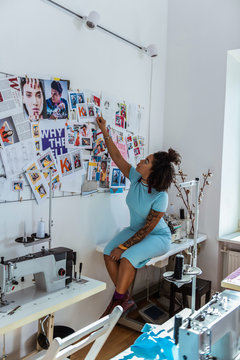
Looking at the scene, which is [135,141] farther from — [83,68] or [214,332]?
[214,332]

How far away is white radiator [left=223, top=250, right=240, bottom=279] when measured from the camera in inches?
133

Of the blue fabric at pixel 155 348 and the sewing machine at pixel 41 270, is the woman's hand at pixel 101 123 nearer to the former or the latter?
the sewing machine at pixel 41 270

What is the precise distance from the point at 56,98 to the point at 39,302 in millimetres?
1354

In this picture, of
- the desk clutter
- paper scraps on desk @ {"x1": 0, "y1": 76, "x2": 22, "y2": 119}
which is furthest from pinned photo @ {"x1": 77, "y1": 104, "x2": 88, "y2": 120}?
paper scraps on desk @ {"x1": 0, "y1": 76, "x2": 22, "y2": 119}

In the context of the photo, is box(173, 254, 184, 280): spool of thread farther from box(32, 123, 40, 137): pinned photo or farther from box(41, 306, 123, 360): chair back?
box(32, 123, 40, 137): pinned photo

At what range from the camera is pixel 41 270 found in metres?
1.90

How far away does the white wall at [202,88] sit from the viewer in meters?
3.43

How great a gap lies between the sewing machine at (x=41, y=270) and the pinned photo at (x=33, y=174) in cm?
52

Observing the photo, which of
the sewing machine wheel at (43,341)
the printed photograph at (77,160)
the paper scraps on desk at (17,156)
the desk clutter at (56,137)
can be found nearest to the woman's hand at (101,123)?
the desk clutter at (56,137)

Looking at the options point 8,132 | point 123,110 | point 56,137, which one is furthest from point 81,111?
point 8,132

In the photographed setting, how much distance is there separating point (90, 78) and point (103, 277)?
1.65 m

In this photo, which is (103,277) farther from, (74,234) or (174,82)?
(174,82)

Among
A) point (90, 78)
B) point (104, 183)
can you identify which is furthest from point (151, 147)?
point (90, 78)

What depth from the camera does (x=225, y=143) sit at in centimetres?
348
